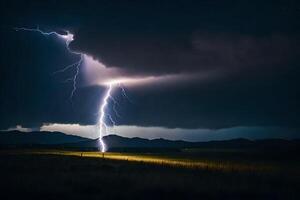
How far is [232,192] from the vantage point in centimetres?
2303

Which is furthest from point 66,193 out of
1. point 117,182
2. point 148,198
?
point 117,182

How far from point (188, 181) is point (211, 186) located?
2772 mm

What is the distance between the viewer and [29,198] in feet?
64.0

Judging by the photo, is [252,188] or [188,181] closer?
[252,188]

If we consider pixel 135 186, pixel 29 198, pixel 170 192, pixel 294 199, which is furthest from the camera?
pixel 135 186

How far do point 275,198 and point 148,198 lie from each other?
20.0 feet

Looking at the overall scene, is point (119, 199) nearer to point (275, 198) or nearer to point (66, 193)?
point (66, 193)

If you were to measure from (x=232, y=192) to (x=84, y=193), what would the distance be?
24.6ft

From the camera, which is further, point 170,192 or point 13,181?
point 13,181

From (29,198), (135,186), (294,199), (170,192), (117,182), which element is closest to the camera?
(29,198)

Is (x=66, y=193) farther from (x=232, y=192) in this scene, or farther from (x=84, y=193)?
(x=232, y=192)

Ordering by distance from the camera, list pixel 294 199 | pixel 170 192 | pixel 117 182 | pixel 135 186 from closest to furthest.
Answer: pixel 294 199
pixel 170 192
pixel 135 186
pixel 117 182

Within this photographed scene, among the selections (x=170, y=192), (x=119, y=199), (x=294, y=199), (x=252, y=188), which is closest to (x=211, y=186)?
(x=252, y=188)

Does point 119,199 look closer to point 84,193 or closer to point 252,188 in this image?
point 84,193
